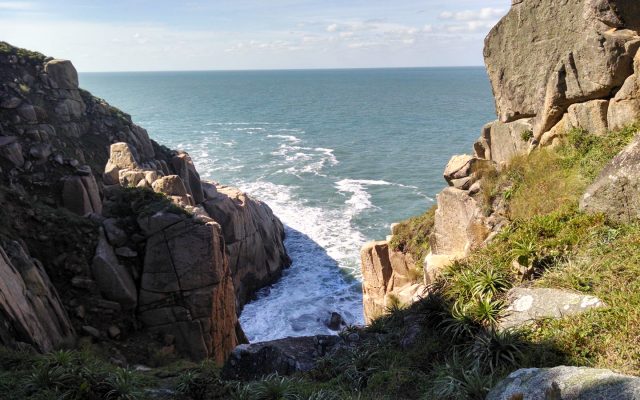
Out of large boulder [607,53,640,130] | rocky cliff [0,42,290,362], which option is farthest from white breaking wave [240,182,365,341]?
large boulder [607,53,640,130]

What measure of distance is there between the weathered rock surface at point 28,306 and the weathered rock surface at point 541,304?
13026mm

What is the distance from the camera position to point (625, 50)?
1456cm

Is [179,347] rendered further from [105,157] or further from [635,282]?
[105,157]

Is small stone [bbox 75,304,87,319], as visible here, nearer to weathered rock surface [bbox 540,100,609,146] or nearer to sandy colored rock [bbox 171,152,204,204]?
sandy colored rock [bbox 171,152,204,204]

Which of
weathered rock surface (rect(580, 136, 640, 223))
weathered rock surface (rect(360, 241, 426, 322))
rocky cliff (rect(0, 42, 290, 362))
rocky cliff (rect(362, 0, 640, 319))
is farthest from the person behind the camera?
weathered rock surface (rect(360, 241, 426, 322))

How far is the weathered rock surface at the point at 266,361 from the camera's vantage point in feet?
39.8

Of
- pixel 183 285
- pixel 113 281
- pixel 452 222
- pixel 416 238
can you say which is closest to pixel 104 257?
pixel 113 281

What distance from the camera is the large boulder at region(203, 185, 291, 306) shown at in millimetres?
32469

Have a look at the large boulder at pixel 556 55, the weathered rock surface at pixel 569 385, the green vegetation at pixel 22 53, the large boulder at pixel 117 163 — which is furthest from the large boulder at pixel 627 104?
the green vegetation at pixel 22 53

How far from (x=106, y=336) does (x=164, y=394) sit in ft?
29.7

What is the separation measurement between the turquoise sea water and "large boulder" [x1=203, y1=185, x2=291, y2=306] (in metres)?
1.23

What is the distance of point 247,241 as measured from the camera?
34.4 m

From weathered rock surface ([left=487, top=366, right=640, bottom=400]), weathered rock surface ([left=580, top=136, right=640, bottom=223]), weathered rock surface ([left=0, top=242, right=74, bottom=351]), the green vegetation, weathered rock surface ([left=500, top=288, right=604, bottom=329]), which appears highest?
the green vegetation

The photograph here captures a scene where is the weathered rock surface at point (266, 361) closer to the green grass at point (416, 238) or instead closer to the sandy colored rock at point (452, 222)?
the sandy colored rock at point (452, 222)
